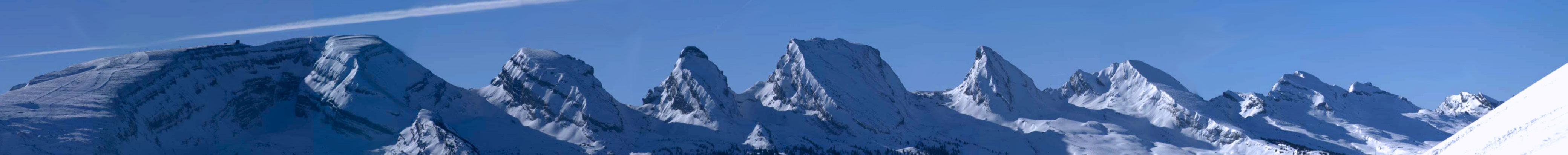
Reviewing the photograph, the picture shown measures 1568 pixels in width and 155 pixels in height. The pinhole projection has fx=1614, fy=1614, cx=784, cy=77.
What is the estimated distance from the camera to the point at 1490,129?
268 ft

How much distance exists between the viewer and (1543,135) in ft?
247

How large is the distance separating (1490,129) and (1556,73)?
4974mm

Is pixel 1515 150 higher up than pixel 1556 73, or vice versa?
pixel 1556 73

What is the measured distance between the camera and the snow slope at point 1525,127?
2953 inches

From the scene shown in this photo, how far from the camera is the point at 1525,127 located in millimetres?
78625

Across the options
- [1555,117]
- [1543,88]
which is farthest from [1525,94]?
[1555,117]

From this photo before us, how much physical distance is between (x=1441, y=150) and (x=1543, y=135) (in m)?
11.9

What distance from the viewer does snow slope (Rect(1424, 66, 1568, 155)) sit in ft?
246

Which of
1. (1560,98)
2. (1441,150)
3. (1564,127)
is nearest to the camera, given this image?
(1564,127)

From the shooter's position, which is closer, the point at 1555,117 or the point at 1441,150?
the point at 1555,117

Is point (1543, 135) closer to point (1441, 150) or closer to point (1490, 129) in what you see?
point (1490, 129)

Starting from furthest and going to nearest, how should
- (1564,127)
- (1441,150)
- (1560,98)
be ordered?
(1441,150)
(1560,98)
(1564,127)

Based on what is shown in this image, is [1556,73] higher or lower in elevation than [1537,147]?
higher

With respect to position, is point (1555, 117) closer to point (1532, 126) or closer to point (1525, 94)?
point (1532, 126)
